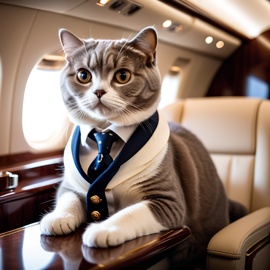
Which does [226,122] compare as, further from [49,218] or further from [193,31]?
[49,218]

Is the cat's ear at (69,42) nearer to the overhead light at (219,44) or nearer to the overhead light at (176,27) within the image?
Answer: the overhead light at (176,27)

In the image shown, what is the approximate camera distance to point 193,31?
76.8 inches

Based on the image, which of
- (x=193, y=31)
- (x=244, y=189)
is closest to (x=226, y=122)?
(x=244, y=189)

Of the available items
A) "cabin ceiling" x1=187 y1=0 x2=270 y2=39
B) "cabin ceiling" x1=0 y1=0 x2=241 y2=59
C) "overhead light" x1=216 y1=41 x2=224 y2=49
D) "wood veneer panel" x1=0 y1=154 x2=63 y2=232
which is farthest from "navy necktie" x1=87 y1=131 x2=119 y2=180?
"overhead light" x1=216 y1=41 x2=224 y2=49

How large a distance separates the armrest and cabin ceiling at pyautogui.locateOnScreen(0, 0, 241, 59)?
1.08 m

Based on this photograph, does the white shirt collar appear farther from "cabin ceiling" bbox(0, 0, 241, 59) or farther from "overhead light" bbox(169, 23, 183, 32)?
"overhead light" bbox(169, 23, 183, 32)

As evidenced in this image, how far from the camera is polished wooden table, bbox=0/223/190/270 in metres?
0.72

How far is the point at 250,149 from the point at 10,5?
1.47 m

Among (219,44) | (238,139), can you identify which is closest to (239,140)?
(238,139)

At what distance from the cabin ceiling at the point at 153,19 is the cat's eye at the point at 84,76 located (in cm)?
37

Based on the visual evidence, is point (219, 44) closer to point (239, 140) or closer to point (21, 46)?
point (239, 140)

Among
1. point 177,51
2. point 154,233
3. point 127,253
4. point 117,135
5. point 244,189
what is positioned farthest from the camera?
point 177,51

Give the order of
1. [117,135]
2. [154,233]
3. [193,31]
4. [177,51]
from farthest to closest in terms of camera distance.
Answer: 1. [177,51]
2. [193,31]
3. [117,135]
4. [154,233]

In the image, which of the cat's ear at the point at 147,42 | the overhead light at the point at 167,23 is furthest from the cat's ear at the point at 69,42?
the overhead light at the point at 167,23
